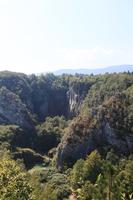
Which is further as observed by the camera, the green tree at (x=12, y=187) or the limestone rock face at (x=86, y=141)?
the limestone rock face at (x=86, y=141)

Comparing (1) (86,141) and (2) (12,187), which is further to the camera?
(1) (86,141)

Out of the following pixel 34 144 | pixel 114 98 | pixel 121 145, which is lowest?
pixel 34 144

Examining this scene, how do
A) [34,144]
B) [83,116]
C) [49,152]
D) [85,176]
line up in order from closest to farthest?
[85,176] → [83,116] → [49,152] → [34,144]

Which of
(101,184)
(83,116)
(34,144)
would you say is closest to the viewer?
(101,184)

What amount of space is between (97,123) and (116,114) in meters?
7.44

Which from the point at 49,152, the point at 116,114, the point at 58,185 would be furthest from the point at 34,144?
the point at 58,185

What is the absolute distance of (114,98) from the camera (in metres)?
158

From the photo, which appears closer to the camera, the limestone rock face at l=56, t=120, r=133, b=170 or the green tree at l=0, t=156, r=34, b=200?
the green tree at l=0, t=156, r=34, b=200

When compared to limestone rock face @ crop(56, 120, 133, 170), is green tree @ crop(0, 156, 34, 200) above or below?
above

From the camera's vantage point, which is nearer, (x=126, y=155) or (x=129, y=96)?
(x=126, y=155)

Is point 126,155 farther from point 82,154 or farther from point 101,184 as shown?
point 101,184

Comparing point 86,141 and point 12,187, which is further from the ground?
point 12,187

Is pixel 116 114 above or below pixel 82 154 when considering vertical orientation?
above

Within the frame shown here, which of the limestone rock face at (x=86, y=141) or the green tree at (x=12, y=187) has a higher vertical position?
the green tree at (x=12, y=187)
